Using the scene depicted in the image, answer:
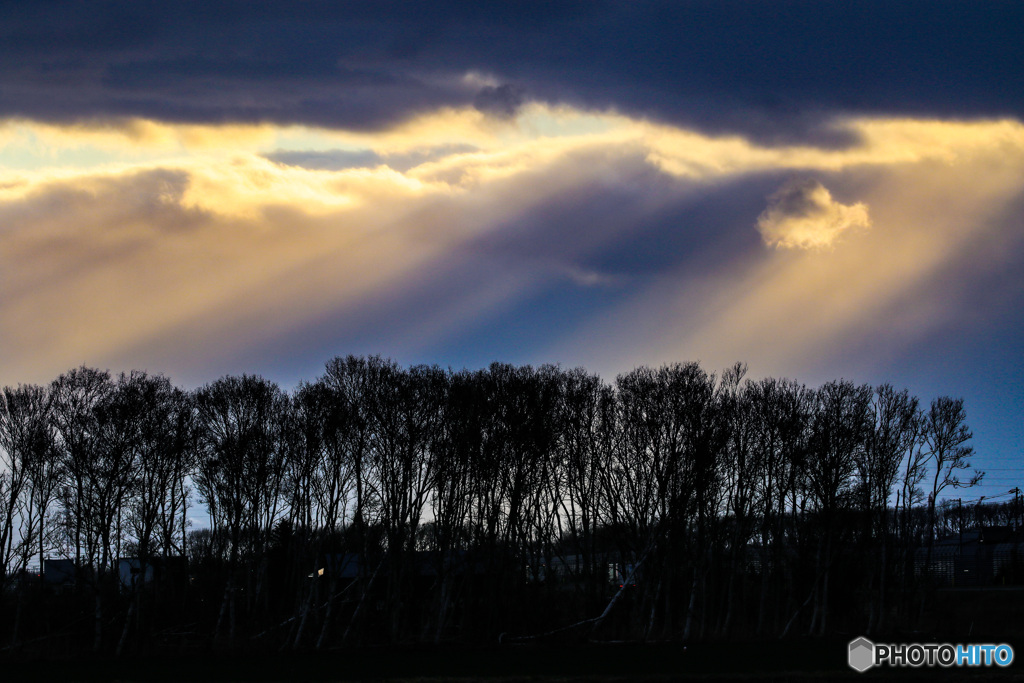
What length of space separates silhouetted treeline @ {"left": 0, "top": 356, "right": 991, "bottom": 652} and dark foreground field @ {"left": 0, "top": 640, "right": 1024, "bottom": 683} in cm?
598

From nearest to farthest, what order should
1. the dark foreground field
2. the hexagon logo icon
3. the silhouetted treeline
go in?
1. the dark foreground field
2. the hexagon logo icon
3. the silhouetted treeline

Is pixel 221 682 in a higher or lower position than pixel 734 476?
lower

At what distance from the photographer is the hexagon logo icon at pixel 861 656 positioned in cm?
3219

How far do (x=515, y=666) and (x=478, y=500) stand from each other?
87.2 ft

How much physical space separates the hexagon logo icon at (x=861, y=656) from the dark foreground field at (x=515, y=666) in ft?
1.68

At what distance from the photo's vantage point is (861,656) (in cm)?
3547

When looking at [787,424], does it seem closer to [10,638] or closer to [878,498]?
[878,498]

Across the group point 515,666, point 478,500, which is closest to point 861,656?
point 515,666

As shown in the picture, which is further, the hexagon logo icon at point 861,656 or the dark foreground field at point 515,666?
the hexagon logo icon at point 861,656

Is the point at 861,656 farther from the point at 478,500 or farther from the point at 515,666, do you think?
the point at 478,500

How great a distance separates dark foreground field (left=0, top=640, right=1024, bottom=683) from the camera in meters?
30.0

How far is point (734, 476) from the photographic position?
63.2 m

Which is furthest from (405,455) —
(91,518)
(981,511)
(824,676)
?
(981,511)

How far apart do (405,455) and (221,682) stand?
26.6 m
